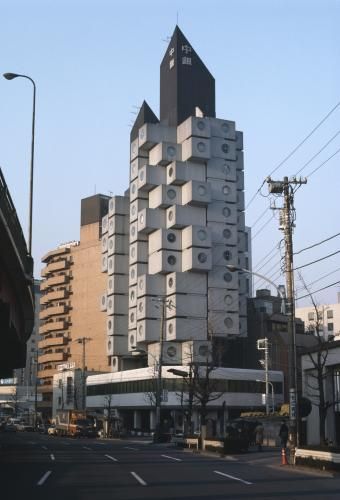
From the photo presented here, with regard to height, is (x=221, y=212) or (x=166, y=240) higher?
(x=221, y=212)

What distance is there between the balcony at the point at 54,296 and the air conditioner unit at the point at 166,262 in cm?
5153

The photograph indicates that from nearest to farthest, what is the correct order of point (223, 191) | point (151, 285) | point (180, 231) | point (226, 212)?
1. point (151, 285)
2. point (180, 231)
3. point (226, 212)
4. point (223, 191)

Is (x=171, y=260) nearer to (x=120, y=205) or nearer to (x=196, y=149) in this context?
(x=196, y=149)

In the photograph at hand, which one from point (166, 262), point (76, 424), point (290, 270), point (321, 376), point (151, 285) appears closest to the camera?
point (290, 270)

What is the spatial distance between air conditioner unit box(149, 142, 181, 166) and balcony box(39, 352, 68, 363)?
192ft

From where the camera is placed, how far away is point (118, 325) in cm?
11744

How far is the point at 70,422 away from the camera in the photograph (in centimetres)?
7438

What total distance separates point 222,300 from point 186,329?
830 cm

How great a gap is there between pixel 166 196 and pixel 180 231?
6107mm

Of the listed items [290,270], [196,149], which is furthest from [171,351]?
[290,270]

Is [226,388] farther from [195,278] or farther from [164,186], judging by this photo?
[164,186]

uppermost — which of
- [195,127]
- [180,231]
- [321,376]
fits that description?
[195,127]

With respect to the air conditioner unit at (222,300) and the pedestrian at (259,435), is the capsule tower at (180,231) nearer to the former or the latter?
the air conditioner unit at (222,300)

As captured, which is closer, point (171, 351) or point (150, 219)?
point (171, 351)
